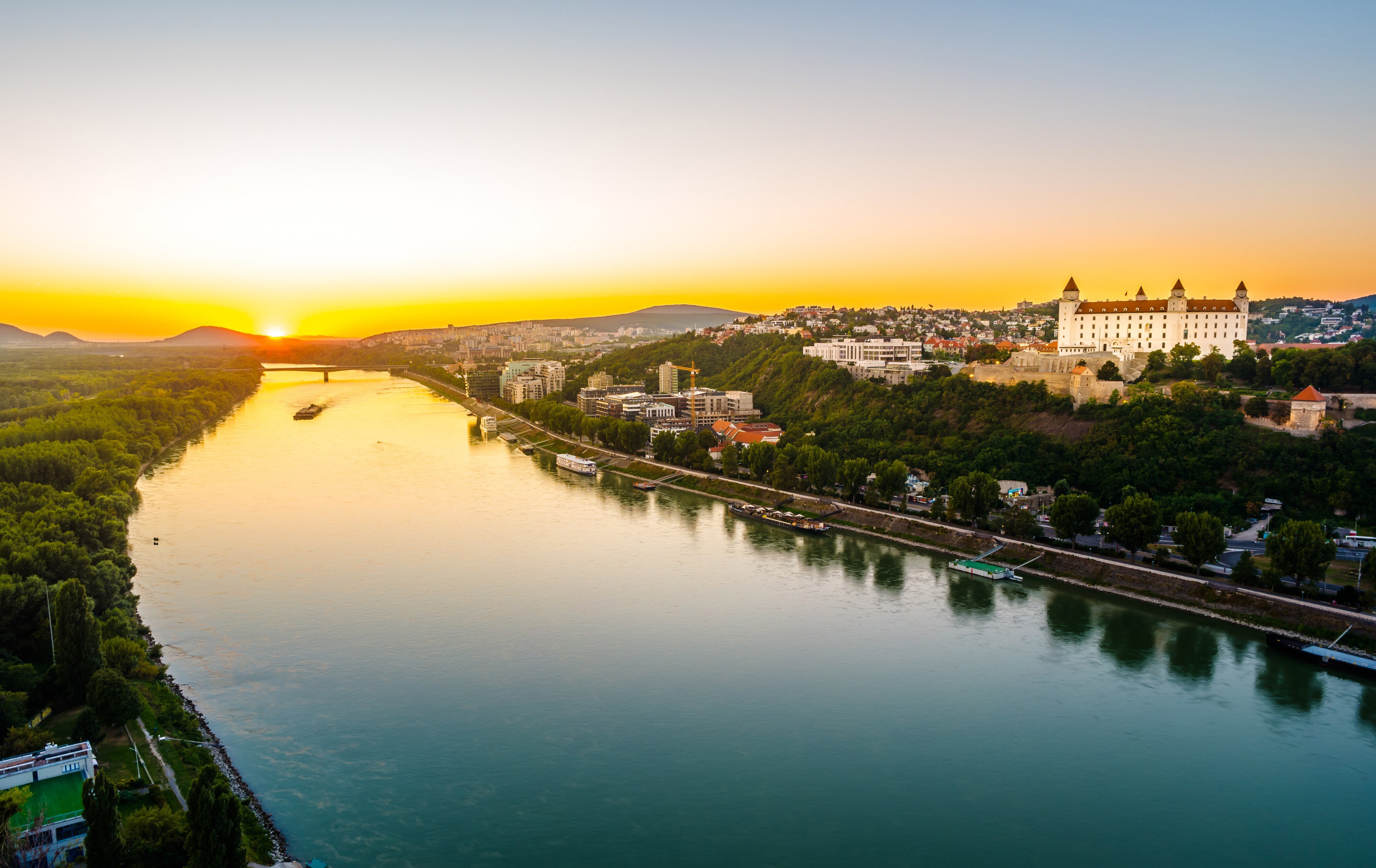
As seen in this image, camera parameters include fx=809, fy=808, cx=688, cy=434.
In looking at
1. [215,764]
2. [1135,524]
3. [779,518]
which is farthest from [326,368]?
[1135,524]

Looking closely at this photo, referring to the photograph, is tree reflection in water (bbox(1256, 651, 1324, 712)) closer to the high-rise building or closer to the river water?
the river water

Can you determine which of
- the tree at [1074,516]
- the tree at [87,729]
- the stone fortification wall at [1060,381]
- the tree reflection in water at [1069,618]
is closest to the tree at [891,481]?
the tree at [1074,516]

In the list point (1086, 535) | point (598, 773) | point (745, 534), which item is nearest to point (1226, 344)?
point (1086, 535)

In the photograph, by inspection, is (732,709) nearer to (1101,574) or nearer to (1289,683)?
(1289,683)

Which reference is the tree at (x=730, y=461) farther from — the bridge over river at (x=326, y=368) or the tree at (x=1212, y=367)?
the bridge over river at (x=326, y=368)

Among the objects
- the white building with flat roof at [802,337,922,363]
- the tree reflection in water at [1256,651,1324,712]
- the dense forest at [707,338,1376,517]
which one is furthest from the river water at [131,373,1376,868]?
the white building with flat roof at [802,337,922,363]

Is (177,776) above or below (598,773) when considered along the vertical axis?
above

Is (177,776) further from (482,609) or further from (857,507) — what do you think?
(857,507)
